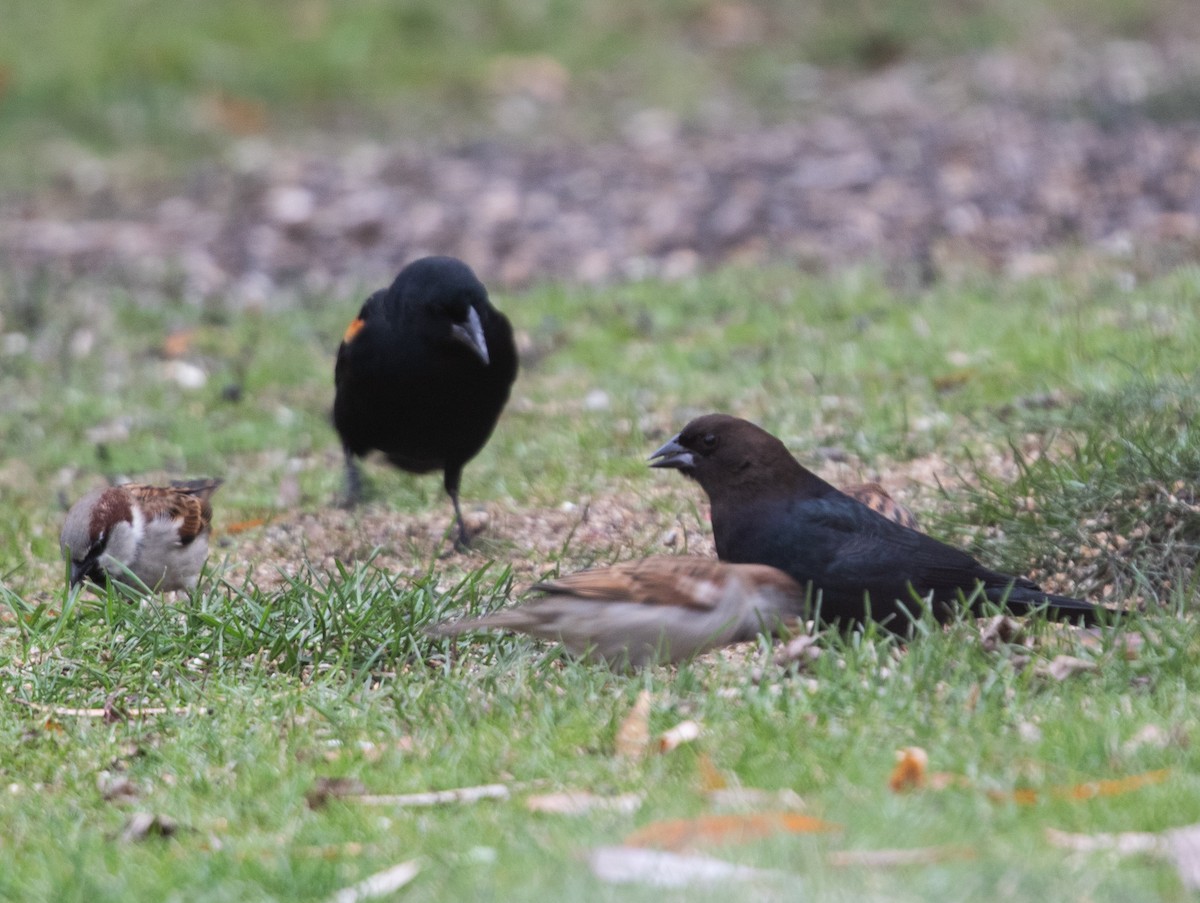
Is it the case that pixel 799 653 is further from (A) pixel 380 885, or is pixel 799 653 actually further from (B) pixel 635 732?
(A) pixel 380 885

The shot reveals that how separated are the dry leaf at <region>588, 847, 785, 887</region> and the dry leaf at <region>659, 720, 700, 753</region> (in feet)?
2.41

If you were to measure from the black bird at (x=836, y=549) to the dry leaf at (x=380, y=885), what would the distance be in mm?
1773

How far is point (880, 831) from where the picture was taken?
3523mm

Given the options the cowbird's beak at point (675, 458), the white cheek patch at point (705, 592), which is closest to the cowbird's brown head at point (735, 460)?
the cowbird's beak at point (675, 458)

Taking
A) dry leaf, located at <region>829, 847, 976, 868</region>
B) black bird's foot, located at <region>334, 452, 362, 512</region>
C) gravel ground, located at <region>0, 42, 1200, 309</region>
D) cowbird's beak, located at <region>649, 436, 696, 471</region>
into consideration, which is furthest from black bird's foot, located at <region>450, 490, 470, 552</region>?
gravel ground, located at <region>0, 42, 1200, 309</region>

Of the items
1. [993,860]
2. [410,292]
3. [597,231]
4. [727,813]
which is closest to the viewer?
[993,860]

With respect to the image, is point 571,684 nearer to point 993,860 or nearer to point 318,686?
point 318,686

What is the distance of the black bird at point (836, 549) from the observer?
506 cm

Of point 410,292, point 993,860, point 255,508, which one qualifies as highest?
point 410,292

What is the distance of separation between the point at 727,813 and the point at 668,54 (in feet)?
45.4

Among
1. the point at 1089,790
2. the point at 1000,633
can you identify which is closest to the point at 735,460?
the point at 1000,633

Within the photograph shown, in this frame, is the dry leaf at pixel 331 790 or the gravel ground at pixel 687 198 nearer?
the dry leaf at pixel 331 790

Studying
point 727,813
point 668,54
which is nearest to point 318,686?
point 727,813

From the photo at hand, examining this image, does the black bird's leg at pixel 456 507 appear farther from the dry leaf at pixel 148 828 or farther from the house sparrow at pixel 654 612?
the dry leaf at pixel 148 828
